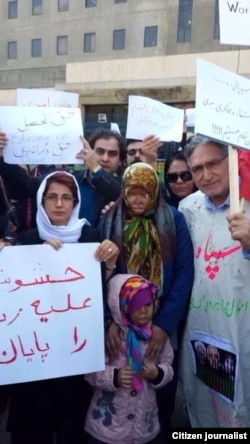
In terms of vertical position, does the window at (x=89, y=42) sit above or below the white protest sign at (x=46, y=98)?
above

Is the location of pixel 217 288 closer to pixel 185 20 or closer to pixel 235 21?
pixel 235 21

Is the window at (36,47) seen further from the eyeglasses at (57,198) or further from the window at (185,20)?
the eyeglasses at (57,198)

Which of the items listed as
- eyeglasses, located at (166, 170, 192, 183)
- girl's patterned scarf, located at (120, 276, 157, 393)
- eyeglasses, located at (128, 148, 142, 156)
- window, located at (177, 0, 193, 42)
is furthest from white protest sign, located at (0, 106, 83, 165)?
window, located at (177, 0, 193, 42)

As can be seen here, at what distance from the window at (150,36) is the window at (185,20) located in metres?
1.88

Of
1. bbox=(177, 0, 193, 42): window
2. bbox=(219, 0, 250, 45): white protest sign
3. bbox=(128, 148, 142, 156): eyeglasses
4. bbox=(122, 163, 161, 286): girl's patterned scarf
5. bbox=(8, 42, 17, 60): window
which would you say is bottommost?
bbox=(122, 163, 161, 286): girl's patterned scarf

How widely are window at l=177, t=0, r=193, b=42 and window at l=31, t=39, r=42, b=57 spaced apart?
12951 mm

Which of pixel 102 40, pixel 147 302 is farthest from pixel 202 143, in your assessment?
pixel 102 40

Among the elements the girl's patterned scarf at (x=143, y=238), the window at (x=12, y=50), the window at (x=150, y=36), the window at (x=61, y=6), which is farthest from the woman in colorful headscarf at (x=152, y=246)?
the window at (x=12, y=50)

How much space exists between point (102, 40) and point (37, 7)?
7.64 metres

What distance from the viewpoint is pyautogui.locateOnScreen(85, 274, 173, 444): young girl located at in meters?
2.11

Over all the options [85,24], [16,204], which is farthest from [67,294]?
[85,24]

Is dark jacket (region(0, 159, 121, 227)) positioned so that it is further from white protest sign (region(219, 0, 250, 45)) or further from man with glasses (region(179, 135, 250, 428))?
white protest sign (region(219, 0, 250, 45))

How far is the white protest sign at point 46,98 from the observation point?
128 inches

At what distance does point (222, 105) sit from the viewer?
1.95m
